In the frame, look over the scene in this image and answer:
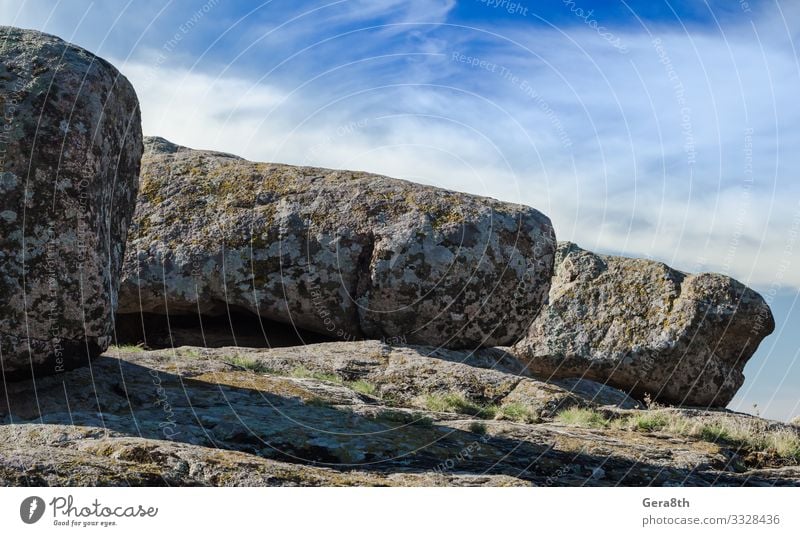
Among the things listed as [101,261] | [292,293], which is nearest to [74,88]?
[101,261]

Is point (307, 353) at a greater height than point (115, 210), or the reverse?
point (115, 210)

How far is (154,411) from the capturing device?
10727 millimetres

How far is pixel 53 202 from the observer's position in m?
11.1

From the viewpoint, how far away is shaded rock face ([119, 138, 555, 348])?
18.6m

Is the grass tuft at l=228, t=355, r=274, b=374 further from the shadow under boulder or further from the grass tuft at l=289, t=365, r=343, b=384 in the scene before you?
the shadow under boulder

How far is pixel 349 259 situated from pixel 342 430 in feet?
27.7

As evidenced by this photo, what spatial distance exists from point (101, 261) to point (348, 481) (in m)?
5.20

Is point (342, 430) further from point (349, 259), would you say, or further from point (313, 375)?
point (349, 259)

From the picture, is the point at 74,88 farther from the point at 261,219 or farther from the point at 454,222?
the point at 454,222

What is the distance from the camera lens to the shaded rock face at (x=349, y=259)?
733 inches

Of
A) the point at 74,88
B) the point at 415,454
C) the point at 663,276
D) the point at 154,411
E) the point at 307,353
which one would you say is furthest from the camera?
the point at 663,276

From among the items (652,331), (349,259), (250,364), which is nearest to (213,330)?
(349,259)

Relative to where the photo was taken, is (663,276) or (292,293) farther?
(663,276)

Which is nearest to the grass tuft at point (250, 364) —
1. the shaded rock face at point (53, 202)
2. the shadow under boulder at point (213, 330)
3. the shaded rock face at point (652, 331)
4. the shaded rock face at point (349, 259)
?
the shaded rock face at point (53, 202)
